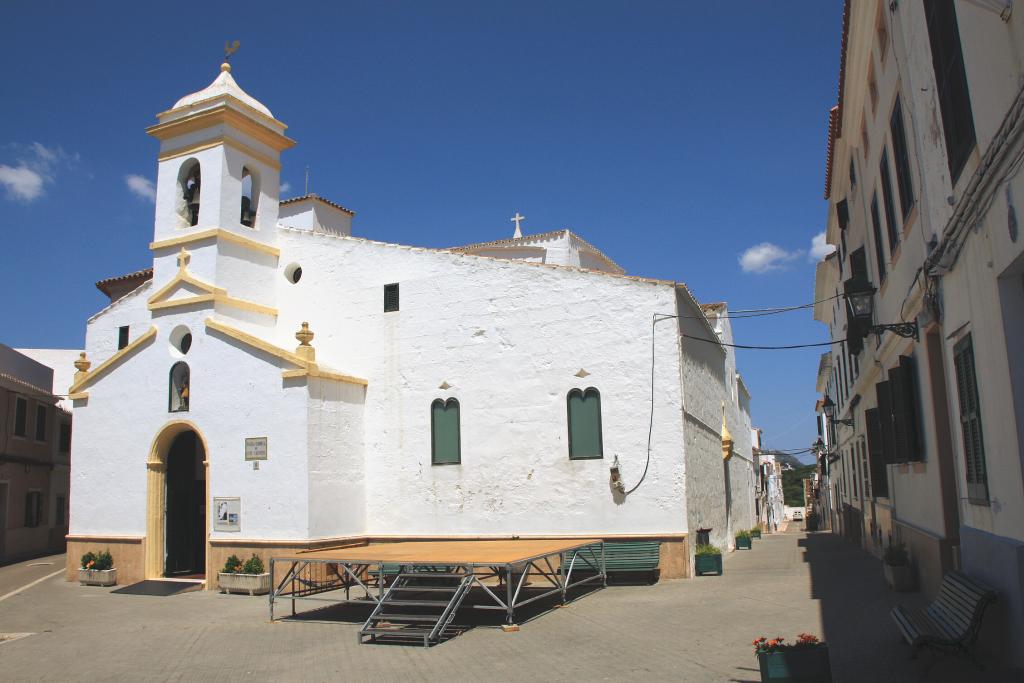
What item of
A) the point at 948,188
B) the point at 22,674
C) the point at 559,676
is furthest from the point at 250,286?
the point at 948,188

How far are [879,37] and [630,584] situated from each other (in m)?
10.4

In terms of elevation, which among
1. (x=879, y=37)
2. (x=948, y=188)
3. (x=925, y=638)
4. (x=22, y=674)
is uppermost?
(x=879, y=37)

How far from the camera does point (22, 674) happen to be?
1044 centimetres

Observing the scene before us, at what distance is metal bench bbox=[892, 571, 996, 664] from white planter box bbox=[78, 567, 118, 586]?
1681cm

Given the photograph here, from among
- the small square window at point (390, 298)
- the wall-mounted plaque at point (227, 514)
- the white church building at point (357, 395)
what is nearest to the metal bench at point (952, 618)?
the white church building at point (357, 395)

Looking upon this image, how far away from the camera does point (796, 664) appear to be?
6895mm

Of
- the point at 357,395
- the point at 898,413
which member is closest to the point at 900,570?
the point at 898,413

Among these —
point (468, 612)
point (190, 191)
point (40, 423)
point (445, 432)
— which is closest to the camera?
point (468, 612)

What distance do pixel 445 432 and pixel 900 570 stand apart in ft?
31.0

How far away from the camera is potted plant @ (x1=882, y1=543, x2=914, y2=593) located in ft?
42.5

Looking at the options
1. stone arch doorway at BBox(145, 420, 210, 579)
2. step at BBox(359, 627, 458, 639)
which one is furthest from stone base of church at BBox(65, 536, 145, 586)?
step at BBox(359, 627, 458, 639)

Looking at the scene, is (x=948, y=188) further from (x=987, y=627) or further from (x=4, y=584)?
(x=4, y=584)

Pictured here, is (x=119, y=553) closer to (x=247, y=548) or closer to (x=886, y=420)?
(x=247, y=548)

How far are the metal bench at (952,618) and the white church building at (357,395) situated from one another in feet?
25.7
